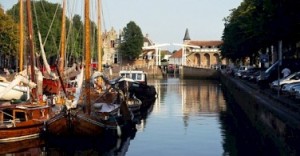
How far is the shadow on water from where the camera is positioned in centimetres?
2492

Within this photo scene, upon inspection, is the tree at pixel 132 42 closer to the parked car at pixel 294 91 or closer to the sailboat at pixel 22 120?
the parked car at pixel 294 91

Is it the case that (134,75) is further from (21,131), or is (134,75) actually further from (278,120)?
(278,120)

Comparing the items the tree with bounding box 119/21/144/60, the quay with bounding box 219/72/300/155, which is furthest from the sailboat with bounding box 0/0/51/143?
the tree with bounding box 119/21/144/60

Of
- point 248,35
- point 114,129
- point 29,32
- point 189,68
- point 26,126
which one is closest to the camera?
point 26,126

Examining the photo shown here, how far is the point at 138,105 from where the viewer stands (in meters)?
43.1

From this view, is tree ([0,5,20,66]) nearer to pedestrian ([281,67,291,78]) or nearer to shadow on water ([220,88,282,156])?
shadow on water ([220,88,282,156])

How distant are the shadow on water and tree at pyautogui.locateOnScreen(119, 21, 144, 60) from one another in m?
94.7

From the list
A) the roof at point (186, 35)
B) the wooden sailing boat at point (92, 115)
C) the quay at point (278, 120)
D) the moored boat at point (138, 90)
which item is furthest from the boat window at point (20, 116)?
the roof at point (186, 35)

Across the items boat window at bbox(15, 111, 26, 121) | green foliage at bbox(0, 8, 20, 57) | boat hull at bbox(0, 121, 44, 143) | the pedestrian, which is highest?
green foliage at bbox(0, 8, 20, 57)

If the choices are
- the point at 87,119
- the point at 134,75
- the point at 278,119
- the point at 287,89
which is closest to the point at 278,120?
the point at 278,119

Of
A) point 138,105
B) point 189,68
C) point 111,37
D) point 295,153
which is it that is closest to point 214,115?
point 138,105

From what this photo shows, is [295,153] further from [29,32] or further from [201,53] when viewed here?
[201,53]

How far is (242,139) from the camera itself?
29.4 meters

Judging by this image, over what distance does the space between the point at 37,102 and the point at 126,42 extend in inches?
4241
